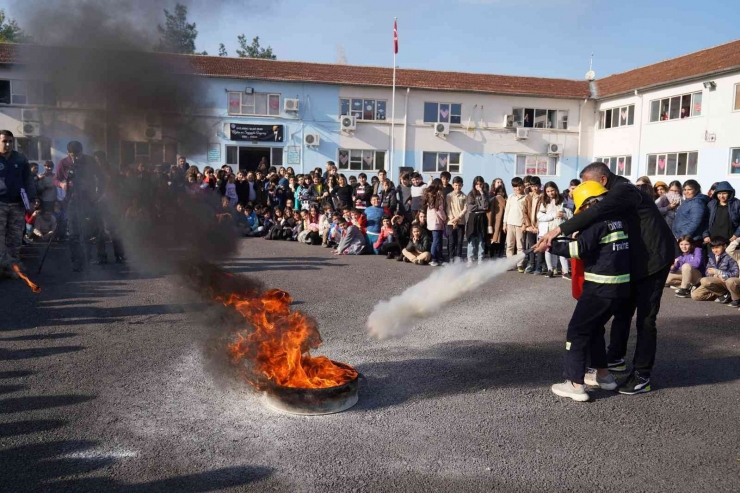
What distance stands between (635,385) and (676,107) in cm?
2547

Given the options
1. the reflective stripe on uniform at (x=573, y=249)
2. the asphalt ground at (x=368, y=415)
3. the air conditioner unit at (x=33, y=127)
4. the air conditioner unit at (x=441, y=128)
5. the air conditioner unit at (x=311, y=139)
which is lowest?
the asphalt ground at (x=368, y=415)

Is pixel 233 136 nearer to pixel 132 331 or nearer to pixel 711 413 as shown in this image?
pixel 132 331

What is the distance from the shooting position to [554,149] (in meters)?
31.4

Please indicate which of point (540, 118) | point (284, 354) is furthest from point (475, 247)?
point (540, 118)

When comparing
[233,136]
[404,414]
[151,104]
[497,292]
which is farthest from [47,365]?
[233,136]

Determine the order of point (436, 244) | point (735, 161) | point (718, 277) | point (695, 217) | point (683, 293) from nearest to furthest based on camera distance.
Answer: point (718, 277) → point (683, 293) → point (695, 217) → point (436, 244) → point (735, 161)

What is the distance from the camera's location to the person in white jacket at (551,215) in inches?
435

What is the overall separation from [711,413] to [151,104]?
19.2 feet

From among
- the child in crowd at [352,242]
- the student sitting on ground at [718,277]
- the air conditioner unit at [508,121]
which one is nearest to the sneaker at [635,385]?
the student sitting on ground at [718,277]

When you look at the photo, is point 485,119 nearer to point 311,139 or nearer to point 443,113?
point 443,113

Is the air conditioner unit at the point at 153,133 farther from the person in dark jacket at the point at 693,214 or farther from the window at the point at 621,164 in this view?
the window at the point at 621,164

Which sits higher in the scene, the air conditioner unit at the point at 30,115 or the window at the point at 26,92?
the window at the point at 26,92

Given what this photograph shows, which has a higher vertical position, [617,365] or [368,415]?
[617,365]

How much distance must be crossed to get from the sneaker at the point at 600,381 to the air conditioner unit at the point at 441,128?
83.3 ft
